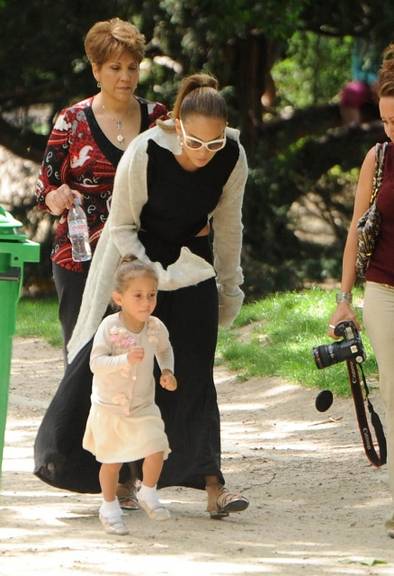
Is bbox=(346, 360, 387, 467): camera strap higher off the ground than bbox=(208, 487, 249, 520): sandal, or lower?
higher

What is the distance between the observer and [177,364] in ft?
19.4

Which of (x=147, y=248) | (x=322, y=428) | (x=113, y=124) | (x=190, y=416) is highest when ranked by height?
(x=113, y=124)

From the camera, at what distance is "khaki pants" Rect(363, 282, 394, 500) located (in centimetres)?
572

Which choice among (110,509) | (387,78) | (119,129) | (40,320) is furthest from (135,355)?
(40,320)

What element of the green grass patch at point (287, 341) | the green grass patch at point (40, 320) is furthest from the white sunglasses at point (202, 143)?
the green grass patch at point (40, 320)

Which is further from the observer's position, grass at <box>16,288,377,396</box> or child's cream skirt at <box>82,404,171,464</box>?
grass at <box>16,288,377,396</box>

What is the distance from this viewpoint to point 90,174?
245 inches

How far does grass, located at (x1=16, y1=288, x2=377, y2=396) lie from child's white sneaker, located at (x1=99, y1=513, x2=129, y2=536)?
10.8ft

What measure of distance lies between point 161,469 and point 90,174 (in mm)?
1275

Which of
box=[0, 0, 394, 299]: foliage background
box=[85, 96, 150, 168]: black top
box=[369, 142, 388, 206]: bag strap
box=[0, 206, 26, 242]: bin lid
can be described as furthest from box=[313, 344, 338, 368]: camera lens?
box=[0, 0, 394, 299]: foliage background

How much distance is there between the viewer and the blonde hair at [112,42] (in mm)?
6129

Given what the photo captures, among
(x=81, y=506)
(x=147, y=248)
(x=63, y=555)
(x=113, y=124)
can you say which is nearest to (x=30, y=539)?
(x=63, y=555)

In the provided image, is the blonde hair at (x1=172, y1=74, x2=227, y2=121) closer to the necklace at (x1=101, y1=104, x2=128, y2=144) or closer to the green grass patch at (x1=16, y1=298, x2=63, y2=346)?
the necklace at (x1=101, y1=104, x2=128, y2=144)

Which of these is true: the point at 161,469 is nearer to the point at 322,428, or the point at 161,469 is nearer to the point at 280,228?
the point at 322,428
